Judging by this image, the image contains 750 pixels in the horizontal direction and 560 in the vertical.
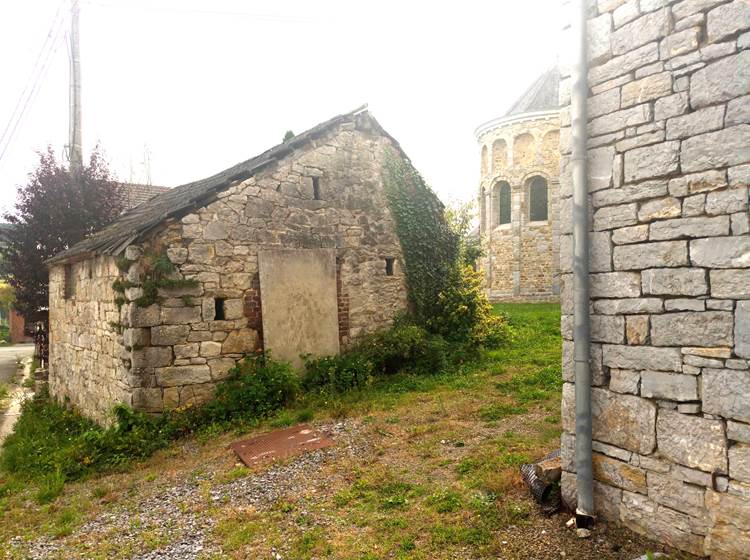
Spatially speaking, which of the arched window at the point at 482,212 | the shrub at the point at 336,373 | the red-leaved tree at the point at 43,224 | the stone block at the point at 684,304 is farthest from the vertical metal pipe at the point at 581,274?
the arched window at the point at 482,212

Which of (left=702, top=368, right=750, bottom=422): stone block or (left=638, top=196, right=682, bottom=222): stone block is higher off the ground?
(left=638, top=196, right=682, bottom=222): stone block

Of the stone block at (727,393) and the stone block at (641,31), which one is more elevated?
the stone block at (641,31)

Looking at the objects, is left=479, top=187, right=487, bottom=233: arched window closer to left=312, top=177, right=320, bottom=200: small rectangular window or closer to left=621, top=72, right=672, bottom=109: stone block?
left=312, top=177, right=320, bottom=200: small rectangular window

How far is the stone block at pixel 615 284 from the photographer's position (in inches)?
136

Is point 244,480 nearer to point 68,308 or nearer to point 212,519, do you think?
point 212,519

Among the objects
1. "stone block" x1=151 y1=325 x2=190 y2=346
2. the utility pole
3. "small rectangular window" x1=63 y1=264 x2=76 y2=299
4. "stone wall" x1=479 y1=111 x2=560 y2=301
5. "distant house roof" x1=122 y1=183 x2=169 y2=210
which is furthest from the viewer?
"stone wall" x1=479 y1=111 x2=560 y2=301

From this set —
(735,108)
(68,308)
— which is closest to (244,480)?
(735,108)

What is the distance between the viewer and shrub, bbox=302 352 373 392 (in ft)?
27.3

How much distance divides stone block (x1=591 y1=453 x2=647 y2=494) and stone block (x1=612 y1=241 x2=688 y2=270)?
1409 millimetres

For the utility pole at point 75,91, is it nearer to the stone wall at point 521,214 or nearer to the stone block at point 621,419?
the stone block at point 621,419

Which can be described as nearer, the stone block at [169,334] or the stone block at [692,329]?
the stone block at [692,329]

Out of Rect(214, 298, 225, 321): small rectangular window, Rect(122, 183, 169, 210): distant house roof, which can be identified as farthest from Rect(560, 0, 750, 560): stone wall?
Rect(122, 183, 169, 210): distant house roof

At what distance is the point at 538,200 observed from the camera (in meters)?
23.0

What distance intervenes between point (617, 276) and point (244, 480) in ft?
13.8
